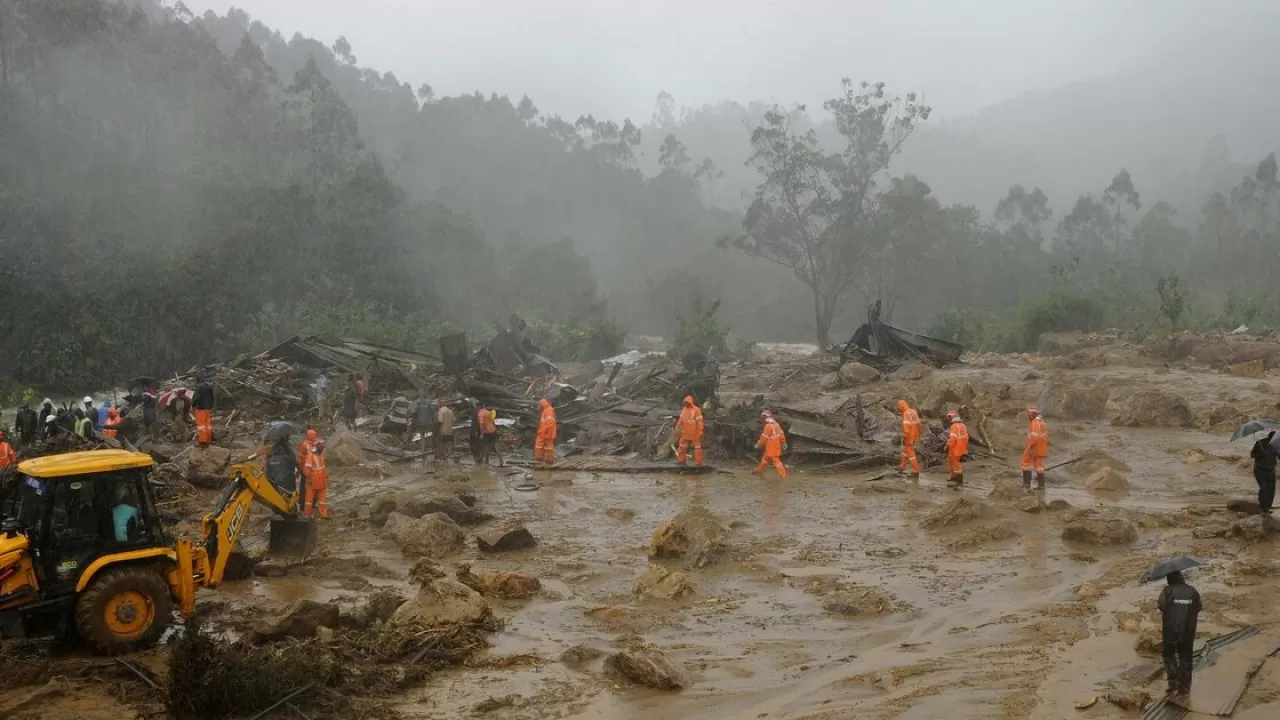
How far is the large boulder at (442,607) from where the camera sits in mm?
8539

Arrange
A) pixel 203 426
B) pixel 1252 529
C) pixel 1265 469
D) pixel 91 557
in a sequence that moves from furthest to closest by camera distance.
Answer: pixel 203 426, pixel 1265 469, pixel 1252 529, pixel 91 557

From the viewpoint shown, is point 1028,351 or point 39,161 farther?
point 39,161

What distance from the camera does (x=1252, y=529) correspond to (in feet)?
37.8

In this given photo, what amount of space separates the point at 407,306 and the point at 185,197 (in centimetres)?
1184

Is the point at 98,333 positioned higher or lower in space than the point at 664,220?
lower

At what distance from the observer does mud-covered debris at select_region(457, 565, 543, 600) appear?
10094 mm

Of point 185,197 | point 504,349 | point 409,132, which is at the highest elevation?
point 409,132

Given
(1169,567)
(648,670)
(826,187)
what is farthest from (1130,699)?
(826,187)

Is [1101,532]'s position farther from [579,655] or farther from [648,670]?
[579,655]

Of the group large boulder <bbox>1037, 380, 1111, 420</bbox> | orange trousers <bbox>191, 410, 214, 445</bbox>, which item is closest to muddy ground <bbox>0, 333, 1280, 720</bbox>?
large boulder <bbox>1037, 380, 1111, 420</bbox>

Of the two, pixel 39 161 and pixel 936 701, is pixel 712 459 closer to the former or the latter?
pixel 936 701

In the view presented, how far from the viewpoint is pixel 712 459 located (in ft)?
62.8

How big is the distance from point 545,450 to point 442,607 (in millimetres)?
10347

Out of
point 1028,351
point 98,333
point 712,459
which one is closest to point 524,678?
point 712,459
